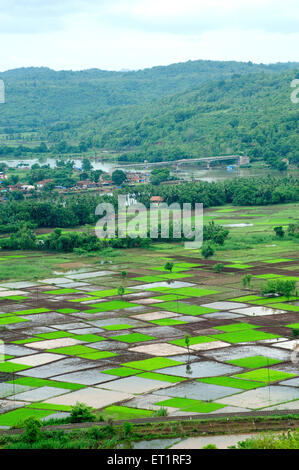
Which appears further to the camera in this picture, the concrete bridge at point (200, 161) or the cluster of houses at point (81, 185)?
the concrete bridge at point (200, 161)

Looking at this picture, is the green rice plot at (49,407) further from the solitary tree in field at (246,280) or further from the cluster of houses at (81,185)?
the cluster of houses at (81,185)

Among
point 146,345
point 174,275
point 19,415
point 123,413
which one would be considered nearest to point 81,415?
point 123,413

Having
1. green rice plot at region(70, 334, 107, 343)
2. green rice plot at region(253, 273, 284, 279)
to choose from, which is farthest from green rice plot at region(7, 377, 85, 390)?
green rice plot at region(253, 273, 284, 279)

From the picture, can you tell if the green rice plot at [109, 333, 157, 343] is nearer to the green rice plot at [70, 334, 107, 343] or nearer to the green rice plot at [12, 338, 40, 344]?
the green rice plot at [70, 334, 107, 343]

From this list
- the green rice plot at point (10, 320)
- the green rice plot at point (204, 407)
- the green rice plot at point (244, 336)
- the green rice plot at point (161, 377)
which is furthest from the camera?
the green rice plot at point (10, 320)

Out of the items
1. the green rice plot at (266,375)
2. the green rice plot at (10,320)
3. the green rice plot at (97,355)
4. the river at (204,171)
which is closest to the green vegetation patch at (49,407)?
the green rice plot at (97,355)

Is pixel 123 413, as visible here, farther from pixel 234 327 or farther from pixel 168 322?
pixel 168 322
